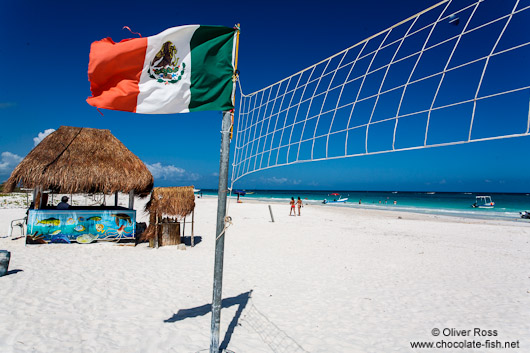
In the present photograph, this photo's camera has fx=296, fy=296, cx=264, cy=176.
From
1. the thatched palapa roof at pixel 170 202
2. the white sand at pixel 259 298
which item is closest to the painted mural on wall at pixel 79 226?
the white sand at pixel 259 298

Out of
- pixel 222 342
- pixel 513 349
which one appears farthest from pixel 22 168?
pixel 513 349

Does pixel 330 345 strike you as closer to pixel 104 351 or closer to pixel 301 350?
pixel 301 350

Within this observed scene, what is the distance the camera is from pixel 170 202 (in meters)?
7.69

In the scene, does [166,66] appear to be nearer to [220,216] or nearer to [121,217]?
[220,216]

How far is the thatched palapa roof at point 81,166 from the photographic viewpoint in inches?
283

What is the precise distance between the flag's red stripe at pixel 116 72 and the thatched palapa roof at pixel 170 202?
5.23 m

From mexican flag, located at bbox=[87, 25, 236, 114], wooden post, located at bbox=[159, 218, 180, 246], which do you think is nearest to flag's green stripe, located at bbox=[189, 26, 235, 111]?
mexican flag, located at bbox=[87, 25, 236, 114]

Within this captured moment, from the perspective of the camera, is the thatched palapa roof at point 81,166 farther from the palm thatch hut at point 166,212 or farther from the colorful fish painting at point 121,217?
the palm thatch hut at point 166,212

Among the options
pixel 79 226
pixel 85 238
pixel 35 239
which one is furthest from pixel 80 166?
pixel 35 239

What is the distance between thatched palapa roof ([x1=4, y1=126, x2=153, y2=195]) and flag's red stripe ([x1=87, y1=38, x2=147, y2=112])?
555 centimetres

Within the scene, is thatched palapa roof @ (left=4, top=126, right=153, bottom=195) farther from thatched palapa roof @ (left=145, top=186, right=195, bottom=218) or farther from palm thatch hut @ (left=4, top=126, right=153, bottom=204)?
thatched palapa roof @ (left=145, top=186, right=195, bottom=218)

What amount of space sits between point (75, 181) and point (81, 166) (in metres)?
0.43

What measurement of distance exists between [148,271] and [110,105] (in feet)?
12.7

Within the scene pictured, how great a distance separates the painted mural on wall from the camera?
730cm
